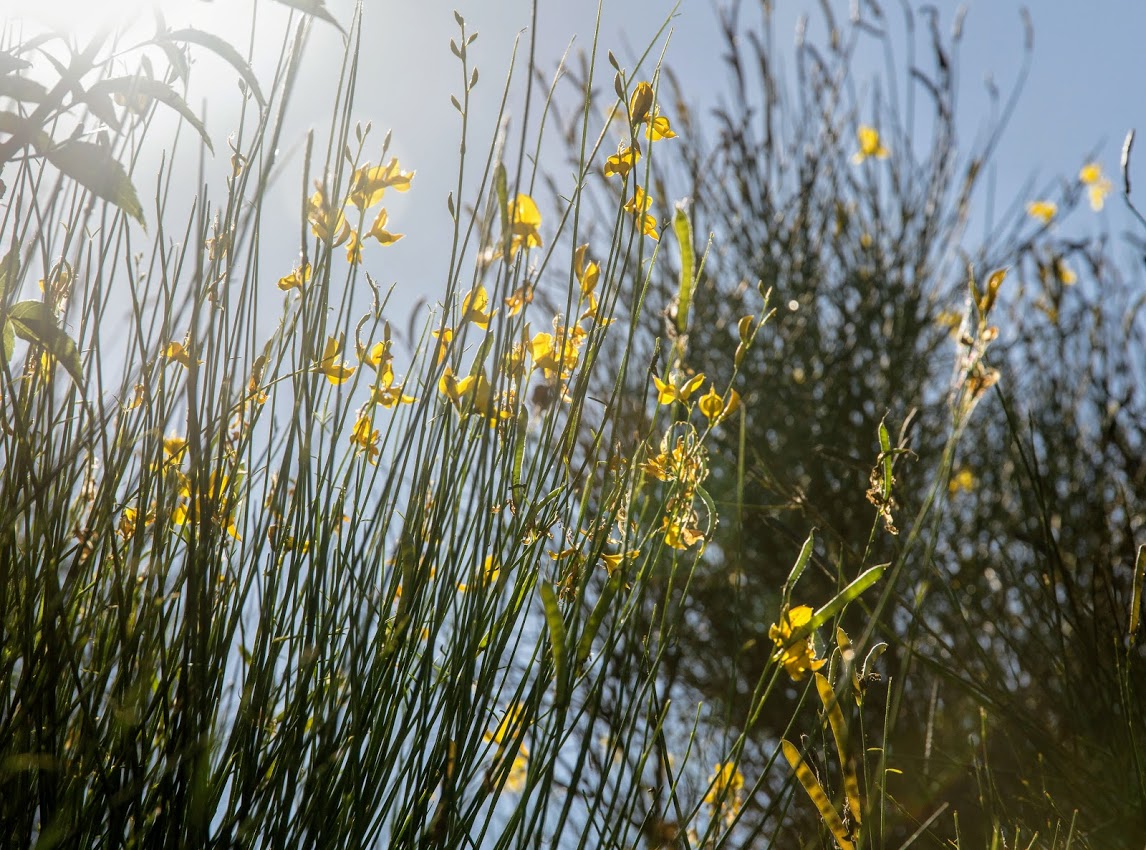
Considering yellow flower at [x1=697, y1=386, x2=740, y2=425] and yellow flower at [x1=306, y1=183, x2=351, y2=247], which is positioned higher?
yellow flower at [x1=306, y1=183, x2=351, y2=247]

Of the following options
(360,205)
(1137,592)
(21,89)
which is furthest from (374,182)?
(1137,592)

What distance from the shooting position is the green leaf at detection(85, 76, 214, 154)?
0.57 meters

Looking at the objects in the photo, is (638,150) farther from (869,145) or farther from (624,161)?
(869,145)

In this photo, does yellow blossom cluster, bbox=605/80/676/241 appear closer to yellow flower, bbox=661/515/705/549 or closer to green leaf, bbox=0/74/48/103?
yellow flower, bbox=661/515/705/549

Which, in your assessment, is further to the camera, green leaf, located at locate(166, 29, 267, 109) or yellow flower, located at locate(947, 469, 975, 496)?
yellow flower, located at locate(947, 469, 975, 496)

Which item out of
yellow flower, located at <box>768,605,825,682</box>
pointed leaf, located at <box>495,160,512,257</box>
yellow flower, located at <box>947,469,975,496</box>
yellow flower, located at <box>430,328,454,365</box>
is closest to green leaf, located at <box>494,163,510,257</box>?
pointed leaf, located at <box>495,160,512,257</box>

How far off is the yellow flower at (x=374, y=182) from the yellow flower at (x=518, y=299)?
5.9 inches

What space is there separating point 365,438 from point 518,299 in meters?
0.20

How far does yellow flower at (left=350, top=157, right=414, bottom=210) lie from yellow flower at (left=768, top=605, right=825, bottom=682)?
48 cm

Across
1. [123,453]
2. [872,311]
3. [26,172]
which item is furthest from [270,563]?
[872,311]

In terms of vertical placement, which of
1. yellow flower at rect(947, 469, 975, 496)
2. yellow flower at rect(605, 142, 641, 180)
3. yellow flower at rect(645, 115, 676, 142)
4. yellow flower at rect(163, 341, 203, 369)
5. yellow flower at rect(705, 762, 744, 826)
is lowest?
yellow flower at rect(705, 762, 744, 826)

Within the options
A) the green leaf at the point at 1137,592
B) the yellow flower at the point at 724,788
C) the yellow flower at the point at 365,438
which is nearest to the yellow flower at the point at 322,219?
the yellow flower at the point at 365,438

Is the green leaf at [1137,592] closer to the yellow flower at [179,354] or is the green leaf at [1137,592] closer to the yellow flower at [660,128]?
the yellow flower at [660,128]

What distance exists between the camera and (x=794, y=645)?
703 millimetres
